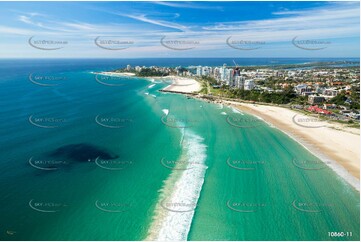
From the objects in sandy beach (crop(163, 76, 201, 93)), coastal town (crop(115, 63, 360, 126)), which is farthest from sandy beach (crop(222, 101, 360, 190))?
sandy beach (crop(163, 76, 201, 93))

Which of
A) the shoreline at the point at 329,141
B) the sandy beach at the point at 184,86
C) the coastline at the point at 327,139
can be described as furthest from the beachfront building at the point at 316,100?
the sandy beach at the point at 184,86

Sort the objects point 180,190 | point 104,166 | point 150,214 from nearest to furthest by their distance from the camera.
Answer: point 150,214, point 180,190, point 104,166

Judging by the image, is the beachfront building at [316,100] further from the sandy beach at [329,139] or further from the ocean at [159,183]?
the ocean at [159,183]

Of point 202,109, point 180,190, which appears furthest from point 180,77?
point 180,190

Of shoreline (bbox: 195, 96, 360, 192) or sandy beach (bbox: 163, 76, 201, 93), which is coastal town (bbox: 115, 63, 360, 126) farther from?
shoreline (bbox: 195, 96, 360, 192)

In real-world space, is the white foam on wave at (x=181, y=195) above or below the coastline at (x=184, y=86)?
below

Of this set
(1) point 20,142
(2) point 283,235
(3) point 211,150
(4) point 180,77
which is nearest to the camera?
(2) point 283,235

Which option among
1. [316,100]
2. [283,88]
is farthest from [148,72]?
[316,100]

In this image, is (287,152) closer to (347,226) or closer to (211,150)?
(211,150)
